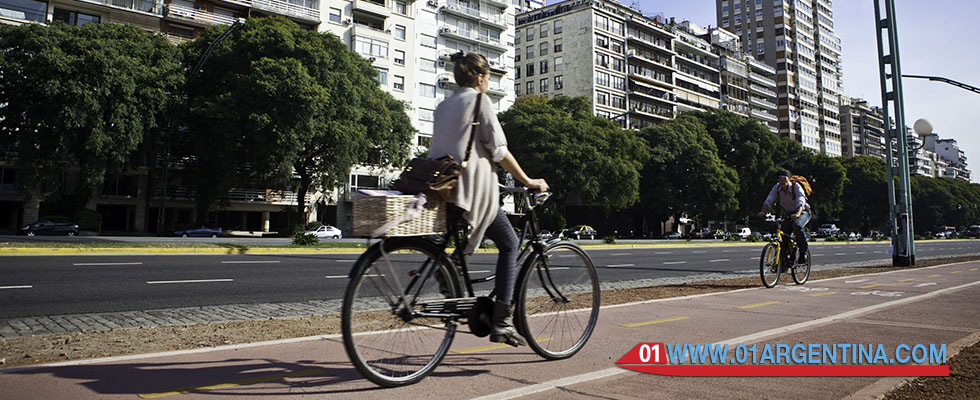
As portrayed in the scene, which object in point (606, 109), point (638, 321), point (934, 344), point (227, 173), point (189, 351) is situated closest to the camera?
point (189, 351)

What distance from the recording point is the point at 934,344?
4469 mm

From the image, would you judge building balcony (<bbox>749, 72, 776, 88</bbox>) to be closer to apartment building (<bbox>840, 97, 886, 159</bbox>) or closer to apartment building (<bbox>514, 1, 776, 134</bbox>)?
apartment building (<bbox>514, 1, 776, 134</bbox>)

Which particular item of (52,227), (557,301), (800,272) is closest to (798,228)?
(800,272)

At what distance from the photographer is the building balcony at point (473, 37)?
204ft

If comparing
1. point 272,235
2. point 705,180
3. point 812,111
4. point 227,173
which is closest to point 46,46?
point 227,173

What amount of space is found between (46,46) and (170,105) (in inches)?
252

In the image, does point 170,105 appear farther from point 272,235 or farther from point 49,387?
point 49,387

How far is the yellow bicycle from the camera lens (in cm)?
926

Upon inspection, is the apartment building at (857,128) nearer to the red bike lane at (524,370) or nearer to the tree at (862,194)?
the tree at (862,194)

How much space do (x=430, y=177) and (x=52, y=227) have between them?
136 ft

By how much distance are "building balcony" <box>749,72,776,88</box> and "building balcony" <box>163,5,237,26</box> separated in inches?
3235

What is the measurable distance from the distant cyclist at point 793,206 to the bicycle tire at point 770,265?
Result: 1.86 ft

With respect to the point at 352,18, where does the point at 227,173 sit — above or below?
below

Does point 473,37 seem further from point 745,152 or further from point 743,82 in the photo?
point 743,82
